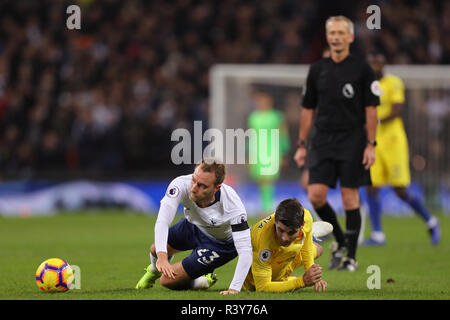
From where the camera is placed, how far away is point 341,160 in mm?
7375

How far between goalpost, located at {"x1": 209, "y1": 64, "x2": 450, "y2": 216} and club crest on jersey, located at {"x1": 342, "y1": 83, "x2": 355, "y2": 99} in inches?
266

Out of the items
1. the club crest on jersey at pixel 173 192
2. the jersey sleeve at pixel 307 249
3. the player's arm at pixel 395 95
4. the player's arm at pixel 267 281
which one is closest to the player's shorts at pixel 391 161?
the player's arm at pixel 395 95

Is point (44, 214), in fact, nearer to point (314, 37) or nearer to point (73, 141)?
point (73, 141)

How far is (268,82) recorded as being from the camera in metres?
14.9

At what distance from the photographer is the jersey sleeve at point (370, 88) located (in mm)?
7289

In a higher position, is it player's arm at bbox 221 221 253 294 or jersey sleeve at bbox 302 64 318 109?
jersey sleeve at bbox 302 64 318 109

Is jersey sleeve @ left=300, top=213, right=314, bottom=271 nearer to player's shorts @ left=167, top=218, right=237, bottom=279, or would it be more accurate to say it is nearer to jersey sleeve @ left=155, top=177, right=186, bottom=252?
player's shorts @ left=167, top=218, right=237, bottom=279

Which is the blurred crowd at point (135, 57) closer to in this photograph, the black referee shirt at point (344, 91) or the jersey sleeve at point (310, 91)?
the jersey sleeve at point (310, 91)

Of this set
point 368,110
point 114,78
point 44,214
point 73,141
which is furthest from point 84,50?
point 368,110

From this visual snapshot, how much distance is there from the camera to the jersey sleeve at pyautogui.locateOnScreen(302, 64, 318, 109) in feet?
24.7

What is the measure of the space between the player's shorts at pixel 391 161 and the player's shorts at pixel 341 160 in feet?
9.17

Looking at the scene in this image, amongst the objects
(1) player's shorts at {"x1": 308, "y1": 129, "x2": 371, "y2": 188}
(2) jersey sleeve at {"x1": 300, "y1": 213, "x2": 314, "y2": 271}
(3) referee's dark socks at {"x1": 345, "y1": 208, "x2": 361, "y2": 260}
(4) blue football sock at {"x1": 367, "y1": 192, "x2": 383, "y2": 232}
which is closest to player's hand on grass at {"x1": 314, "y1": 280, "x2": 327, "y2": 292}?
(2) jersey sleeve at {"x1": 300, "y1": 213, "x2": 314, "y2": 271}

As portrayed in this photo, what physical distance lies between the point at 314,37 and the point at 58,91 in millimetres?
5926

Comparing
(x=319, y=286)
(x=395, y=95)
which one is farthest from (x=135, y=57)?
(x=319, y=286)
